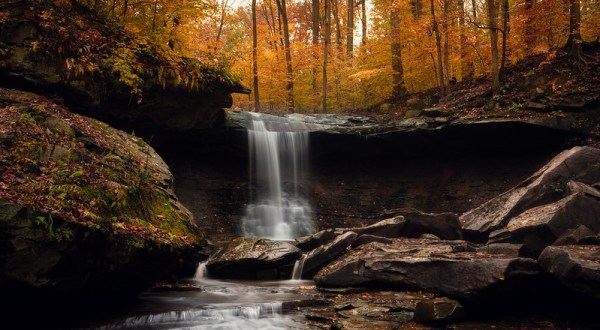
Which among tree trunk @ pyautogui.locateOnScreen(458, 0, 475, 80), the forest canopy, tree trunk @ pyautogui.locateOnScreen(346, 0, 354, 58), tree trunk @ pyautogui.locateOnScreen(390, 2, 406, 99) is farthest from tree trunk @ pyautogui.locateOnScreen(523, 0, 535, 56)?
tree trunk @ pyautogui.locateOnScreen(346, 0, 354, 58)

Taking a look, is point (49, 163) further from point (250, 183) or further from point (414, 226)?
point (250, 183)

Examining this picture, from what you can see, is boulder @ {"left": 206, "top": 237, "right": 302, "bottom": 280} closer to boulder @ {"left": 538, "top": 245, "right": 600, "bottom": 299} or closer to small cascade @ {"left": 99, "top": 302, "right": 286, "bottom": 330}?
small cascade @ {"left": 99, "top": 302, "right": 286, "bottom": 330}

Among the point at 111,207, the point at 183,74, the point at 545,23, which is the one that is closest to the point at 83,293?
the point at 111,207

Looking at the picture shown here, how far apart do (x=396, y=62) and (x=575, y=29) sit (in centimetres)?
838

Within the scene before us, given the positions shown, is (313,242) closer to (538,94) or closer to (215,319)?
(215,319)

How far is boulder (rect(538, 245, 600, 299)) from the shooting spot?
5.50m

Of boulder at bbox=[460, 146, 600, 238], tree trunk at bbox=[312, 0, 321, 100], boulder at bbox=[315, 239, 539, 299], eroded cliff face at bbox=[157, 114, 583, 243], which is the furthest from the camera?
tree trunk at bbox=[312, 0, 321, 100]

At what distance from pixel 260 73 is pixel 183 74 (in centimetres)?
978

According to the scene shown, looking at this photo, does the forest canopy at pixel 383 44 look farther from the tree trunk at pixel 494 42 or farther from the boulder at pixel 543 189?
the boulder at pixel 543 189

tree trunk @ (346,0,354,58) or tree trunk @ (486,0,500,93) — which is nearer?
tree trunk @ (486,0,500,93)

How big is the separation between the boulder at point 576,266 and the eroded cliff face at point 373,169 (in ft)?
28.7

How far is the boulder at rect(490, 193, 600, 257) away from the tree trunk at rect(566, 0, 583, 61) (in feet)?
27.1

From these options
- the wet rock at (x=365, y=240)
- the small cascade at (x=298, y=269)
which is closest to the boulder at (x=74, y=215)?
the small cascade at (x=298, y=269)

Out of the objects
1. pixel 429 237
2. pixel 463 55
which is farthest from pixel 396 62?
pixel 429 237
